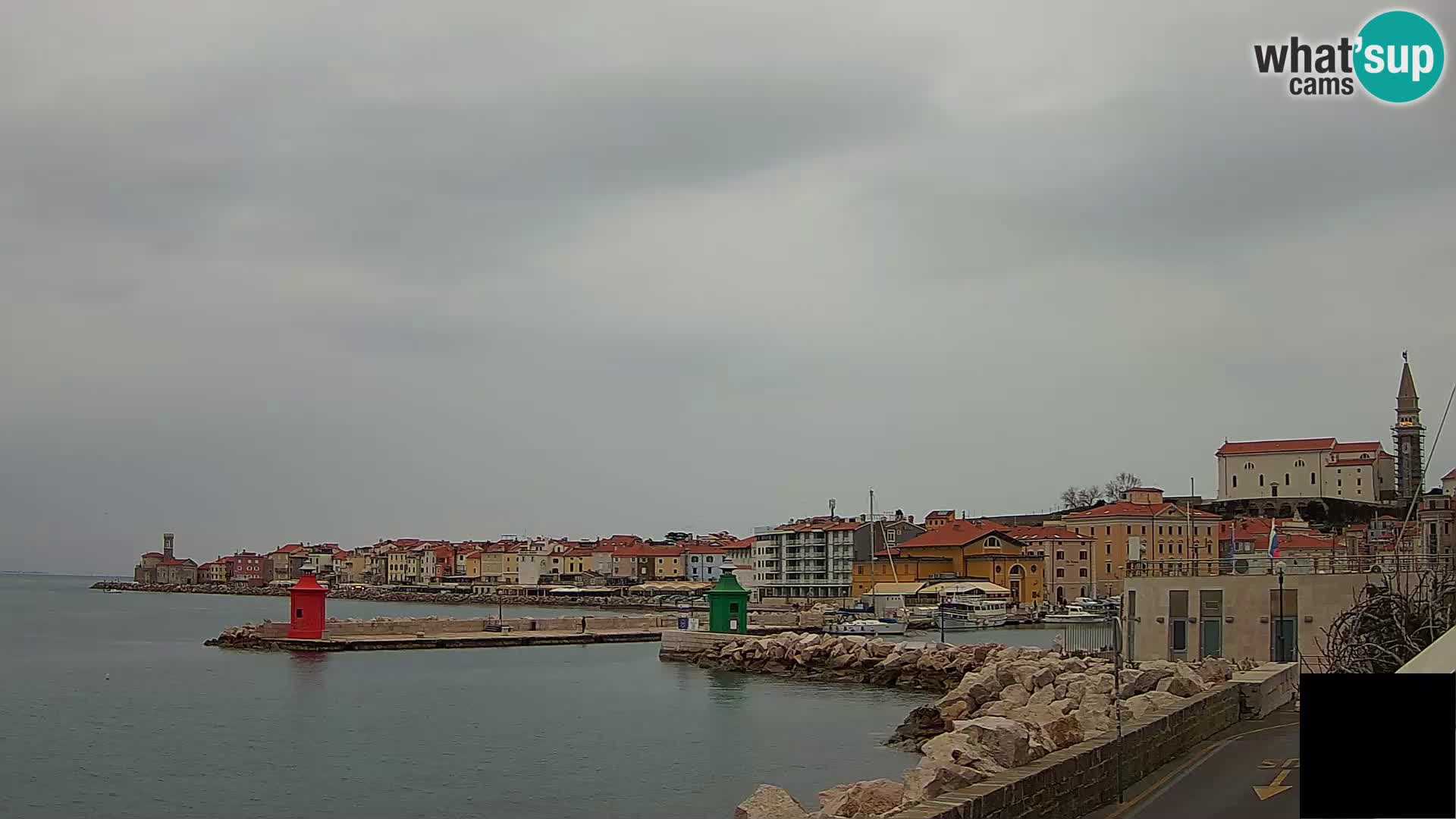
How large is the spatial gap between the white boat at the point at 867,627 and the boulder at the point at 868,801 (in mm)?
48557

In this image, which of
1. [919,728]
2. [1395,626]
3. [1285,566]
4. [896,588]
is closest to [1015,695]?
[919,728]

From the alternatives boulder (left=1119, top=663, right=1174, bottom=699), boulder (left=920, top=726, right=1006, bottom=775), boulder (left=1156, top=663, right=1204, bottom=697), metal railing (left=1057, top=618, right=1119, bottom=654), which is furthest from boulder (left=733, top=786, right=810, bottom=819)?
metal railing (left=1057, top=618, right=1119, bottom=654)

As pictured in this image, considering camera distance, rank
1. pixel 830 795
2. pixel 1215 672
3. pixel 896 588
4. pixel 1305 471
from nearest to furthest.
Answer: pixel 830 795 < pixel 1215 672 < pixel 896 588 < pixel 1305 471

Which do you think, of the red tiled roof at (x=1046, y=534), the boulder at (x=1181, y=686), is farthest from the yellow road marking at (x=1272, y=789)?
the red tiled roof at (x=1046, y=534)

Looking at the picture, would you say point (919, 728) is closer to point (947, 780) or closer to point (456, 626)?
point (947, 780)

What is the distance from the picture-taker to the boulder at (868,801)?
44.7 ft

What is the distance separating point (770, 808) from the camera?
47.9 feet

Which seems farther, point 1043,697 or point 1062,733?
point 1043,697

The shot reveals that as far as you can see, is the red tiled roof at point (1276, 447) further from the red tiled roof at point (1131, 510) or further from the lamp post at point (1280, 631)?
the lamp post at point (1280, 631)

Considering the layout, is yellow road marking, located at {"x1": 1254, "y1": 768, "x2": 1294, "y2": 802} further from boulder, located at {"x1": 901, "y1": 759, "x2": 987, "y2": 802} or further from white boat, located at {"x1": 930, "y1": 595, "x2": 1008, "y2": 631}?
white boat, located at {"x1": 930, "y1": 595, "x2": 1008, "y2": 631}

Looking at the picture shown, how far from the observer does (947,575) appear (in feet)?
289

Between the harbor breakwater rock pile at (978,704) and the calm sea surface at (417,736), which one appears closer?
the harbor breakwater rock pile at (978,704)

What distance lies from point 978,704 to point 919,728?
131 centimetres

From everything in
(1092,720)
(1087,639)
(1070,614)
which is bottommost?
(1070,614)
